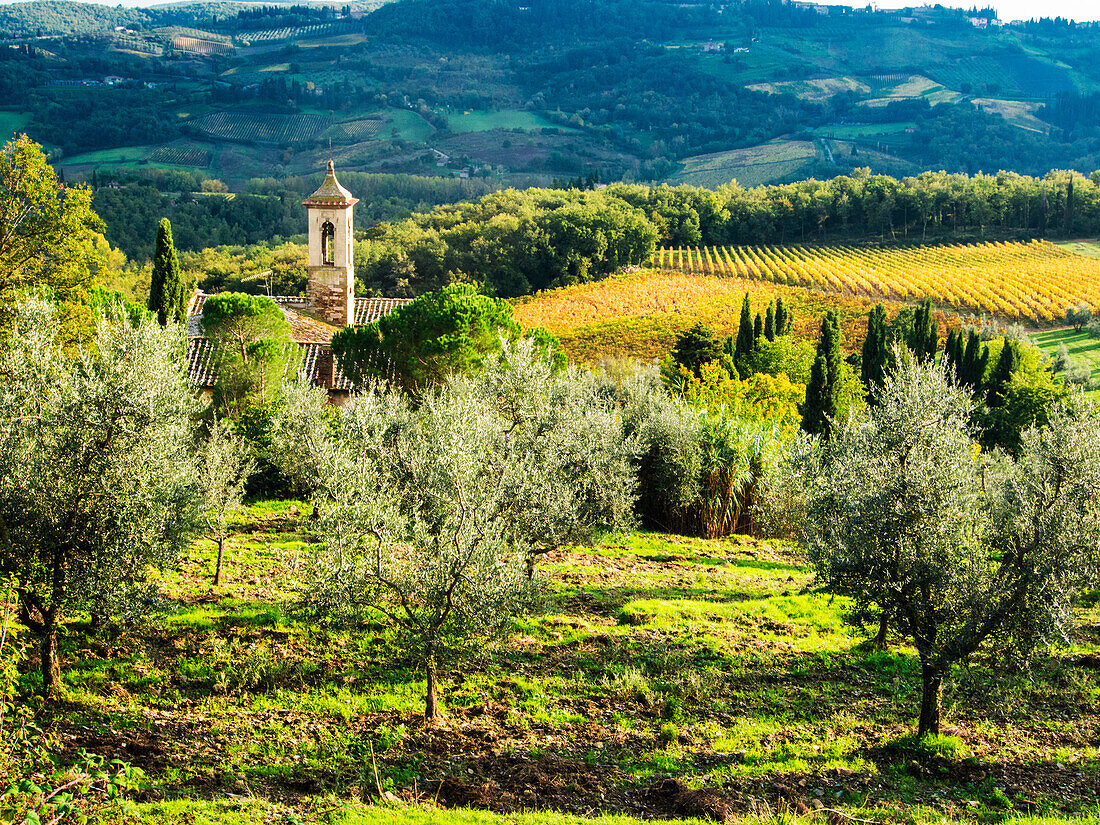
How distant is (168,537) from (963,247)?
10401 centimetres

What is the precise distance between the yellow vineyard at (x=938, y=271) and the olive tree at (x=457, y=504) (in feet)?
224

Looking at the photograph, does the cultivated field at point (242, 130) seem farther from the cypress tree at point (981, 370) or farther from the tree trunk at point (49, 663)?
the tree trunk at point (49, 663)

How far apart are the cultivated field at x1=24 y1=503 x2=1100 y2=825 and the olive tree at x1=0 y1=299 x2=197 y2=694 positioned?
5.76 ft

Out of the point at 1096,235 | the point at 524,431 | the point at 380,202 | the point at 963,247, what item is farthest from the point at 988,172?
the point at 524,431

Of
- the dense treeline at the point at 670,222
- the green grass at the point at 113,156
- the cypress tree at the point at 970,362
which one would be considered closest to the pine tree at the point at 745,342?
the cypress tree at the point at 970,362

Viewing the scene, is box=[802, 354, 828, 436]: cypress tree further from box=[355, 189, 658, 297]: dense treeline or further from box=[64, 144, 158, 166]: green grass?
box=[64, 144, 158, 166]: green grass

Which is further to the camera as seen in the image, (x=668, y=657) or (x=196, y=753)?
(x=668, y=657)

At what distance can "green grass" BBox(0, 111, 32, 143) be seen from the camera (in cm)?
14216

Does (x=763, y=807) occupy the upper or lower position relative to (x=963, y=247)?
lower

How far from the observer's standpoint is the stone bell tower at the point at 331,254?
133ft

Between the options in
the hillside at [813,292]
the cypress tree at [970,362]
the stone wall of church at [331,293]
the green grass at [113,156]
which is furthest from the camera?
the green grass at [113,156]

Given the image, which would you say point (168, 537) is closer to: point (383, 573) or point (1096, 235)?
point (383, 573)

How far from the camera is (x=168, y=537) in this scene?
1288 centimetres

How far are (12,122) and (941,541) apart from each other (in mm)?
182097
